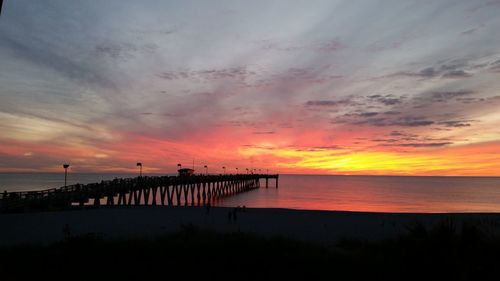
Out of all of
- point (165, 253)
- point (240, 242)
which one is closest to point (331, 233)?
point (240, 242)

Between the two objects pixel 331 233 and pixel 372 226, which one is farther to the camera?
pixel 372 226

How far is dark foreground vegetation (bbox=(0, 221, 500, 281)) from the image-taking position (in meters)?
8.21

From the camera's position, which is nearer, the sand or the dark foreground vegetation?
the dark foreground vegetation

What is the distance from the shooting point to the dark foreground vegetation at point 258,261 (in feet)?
26.9

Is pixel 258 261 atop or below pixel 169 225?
atop

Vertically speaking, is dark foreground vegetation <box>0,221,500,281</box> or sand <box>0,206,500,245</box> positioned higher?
dark foreground vegetation <box>0,221,500,281</box>

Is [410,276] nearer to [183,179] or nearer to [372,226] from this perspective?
[372,226]

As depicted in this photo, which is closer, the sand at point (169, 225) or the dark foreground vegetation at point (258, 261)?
the dark foreground vegetation at point (258, 261)

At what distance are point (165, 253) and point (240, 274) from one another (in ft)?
7.94

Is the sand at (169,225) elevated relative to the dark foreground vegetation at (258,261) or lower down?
lower down

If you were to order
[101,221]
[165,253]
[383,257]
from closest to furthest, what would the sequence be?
[383,257], [165,253], [101,221]

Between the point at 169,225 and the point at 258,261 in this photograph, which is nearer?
the point at 258,261

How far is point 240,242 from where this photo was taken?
10.6 meters

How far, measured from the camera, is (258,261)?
9.19m
